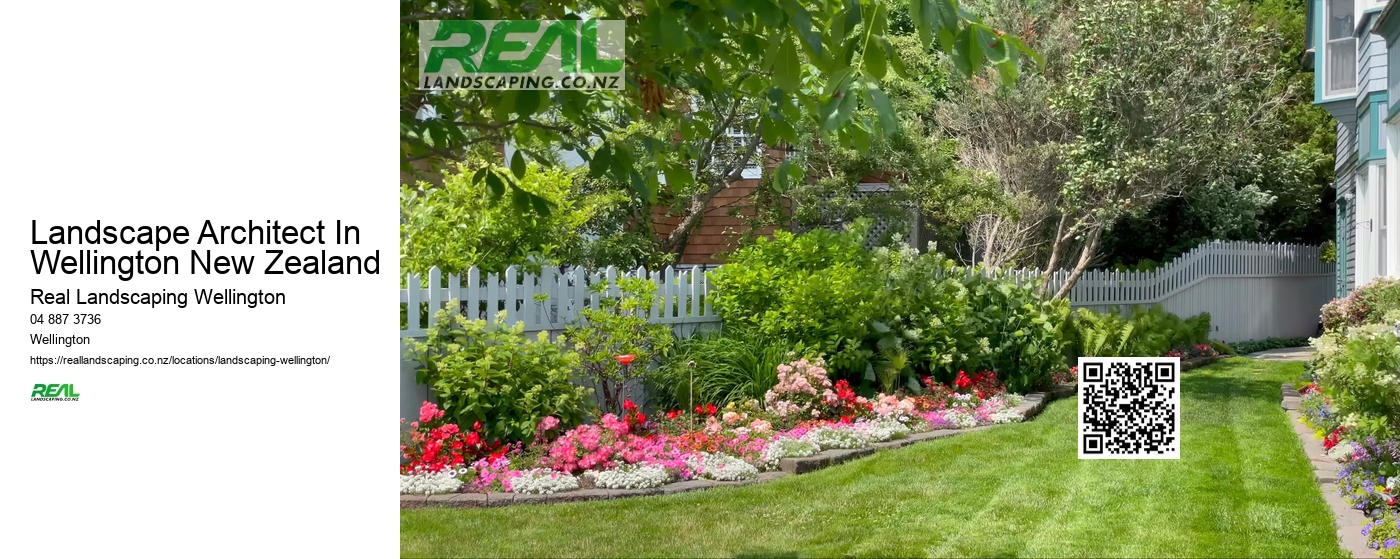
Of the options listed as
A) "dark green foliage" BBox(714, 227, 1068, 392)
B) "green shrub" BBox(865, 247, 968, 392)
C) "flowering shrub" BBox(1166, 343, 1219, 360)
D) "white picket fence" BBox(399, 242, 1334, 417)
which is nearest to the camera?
"white picket fence" BBox(399, 242, 1334, 417)

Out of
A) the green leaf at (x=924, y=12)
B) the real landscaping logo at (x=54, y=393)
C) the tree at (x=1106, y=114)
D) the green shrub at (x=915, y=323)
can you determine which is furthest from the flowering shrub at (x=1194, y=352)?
the real landscaping logo at (x=54, y=393)

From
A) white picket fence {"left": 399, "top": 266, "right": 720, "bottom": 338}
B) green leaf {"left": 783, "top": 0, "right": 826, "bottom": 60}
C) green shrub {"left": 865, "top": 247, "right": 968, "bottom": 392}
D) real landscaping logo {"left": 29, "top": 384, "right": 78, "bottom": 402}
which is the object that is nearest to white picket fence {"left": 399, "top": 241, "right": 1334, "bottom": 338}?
white picket fence {"left": 399, "top": 266, "right": 720, "bottom": 338}

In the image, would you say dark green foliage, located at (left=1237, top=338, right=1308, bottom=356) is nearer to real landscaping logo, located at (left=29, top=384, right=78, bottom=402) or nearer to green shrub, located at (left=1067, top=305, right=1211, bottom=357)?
green shrub, located at (left=1067, top=305, right=1211, bottom=357)

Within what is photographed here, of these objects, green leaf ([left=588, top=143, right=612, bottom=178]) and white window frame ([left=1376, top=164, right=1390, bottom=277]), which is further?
white window frame ([left=1376, top=164, right=1390, bottom=277])

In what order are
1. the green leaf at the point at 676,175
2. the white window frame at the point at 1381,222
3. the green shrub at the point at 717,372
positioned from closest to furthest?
Answer: the green leaf at the point at 676,175 < the green shrub at the point at 717,372 < the white window frame at the point at 1381,222

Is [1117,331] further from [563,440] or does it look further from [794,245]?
[563,440]

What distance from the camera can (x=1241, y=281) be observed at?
1725 centimetres

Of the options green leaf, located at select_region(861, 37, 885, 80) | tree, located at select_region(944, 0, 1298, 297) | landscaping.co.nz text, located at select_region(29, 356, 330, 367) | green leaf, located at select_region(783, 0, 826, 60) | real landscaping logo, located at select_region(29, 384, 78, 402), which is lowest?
real landscaping logo, located at select_region(29, 384, 78, 402)

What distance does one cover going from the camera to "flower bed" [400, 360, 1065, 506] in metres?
5.52

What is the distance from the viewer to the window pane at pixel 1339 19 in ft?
43.5

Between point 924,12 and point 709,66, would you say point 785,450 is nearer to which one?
point 709,66

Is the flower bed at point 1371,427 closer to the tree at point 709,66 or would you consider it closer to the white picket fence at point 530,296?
the tree at point 709,66

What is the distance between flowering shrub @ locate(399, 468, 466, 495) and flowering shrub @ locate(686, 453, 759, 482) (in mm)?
1144

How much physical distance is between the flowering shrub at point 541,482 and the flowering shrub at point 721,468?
26.2 inches
